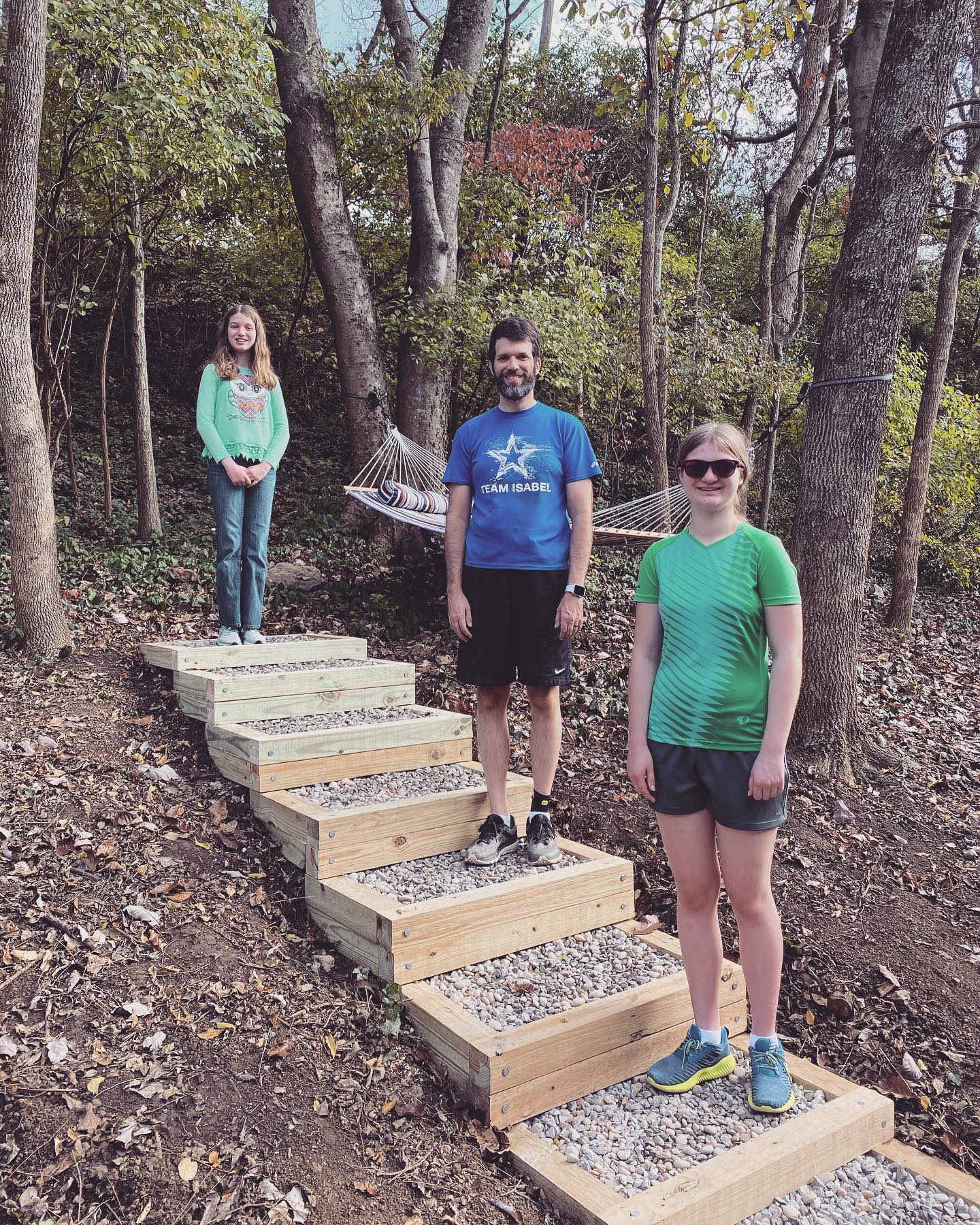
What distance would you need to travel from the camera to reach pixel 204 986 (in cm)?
272

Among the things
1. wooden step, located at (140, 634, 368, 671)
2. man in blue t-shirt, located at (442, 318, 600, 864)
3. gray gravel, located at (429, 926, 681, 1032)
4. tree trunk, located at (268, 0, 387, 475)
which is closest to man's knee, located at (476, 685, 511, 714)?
man in blue t-shirt, located at (442, 318, 600, 864)

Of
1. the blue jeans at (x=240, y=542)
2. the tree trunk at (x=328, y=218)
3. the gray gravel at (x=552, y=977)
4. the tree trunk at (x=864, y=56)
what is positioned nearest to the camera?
the gray gravel at (x=552, y=977)

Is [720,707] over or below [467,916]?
over

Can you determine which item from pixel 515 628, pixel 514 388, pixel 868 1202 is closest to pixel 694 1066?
pixel 868 1202

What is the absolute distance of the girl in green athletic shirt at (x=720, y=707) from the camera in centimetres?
217

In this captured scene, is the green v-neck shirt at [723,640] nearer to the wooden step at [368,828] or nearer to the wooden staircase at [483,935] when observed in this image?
the wooden staircase at [483,935]

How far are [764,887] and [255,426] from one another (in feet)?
10.8

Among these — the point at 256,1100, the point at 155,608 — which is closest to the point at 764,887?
the point at 256,1100

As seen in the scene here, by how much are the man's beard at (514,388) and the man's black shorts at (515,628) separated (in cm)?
58

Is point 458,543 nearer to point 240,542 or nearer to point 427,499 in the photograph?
point 240,542

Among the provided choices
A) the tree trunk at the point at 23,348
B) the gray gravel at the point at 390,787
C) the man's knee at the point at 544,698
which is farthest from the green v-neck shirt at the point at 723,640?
the tree trunk at the point at 23,348

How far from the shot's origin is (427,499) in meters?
5.43

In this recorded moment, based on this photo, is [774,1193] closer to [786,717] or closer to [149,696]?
[786,717]

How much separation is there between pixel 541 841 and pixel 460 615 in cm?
87
